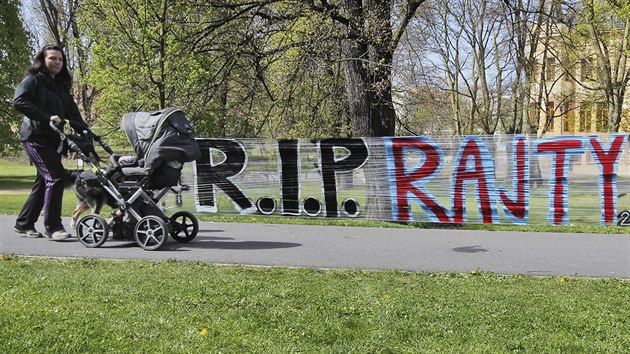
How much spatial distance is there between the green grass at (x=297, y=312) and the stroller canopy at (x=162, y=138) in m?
1.83

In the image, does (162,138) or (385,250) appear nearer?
(162,138)

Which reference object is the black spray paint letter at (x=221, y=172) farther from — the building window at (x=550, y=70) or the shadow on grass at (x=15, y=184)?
the building window at (x=550, y=70)

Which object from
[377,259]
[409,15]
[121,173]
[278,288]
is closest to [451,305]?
[278,288]

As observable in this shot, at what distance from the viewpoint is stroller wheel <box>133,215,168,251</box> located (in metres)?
7.82

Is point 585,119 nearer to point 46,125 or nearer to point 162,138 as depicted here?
point 162,138

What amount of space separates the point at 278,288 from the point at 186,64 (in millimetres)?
9844

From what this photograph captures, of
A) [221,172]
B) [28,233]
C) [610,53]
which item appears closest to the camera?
[28,233]

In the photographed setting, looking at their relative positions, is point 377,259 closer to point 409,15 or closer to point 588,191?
point 588,191

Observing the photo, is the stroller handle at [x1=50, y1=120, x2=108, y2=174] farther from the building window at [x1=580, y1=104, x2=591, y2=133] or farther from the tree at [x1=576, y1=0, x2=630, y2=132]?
the building window at [x1=580, y1=104, x2=591, y2=133]

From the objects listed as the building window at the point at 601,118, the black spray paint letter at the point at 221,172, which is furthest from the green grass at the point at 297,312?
the building window at the point at 601,118

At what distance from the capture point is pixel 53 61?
8.21m

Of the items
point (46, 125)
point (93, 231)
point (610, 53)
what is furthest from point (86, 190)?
point (610, 53)

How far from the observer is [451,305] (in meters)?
5.08

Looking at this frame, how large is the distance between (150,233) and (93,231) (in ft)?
2.52
